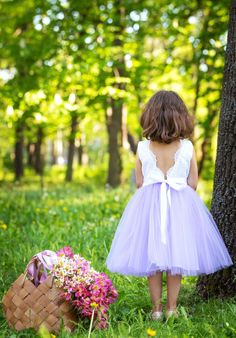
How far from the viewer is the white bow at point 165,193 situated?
399 cm

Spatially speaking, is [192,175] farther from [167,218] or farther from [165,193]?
[167,218]

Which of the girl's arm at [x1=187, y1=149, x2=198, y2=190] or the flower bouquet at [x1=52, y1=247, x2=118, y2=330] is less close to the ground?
the girl's arm at [x1=187, y1=149, x2=198, y2=190]

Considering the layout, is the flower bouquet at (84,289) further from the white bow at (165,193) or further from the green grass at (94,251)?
the white bow at (165,193)

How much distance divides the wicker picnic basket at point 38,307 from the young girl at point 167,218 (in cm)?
49

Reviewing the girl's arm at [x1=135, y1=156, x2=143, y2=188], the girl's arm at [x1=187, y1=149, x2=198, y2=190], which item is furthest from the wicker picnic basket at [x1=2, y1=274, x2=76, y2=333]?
the girl's arm at [x1=187, y1=149, x2=198, y2=190]

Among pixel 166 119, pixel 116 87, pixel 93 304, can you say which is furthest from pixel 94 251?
pixel 116 87

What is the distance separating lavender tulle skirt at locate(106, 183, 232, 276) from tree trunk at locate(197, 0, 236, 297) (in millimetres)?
259

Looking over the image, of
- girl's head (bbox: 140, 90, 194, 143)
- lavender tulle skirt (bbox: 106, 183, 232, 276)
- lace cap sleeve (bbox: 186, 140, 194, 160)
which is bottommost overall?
lavender tulle skirt (bbox: 106, 183, 232, 276)

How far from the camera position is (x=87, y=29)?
40.9ft

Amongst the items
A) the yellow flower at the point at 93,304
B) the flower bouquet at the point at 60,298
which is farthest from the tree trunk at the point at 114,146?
the yellow flower at the point at 93,304

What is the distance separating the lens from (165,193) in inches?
160

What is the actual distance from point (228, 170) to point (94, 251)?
1.95 metres

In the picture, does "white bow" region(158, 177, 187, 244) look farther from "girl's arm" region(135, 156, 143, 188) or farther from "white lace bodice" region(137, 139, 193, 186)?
"girl's arm" region(135, 156, 143, 188)

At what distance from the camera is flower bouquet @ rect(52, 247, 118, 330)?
3.87 meters
